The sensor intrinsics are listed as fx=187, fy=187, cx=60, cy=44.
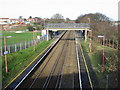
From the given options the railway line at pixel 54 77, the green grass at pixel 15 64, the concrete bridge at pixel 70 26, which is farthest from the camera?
the concrete bridge at pixel 70 26

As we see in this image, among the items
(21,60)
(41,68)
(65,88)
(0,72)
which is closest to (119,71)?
(65,88)

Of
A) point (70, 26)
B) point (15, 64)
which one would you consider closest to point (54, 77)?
point (15, 64)

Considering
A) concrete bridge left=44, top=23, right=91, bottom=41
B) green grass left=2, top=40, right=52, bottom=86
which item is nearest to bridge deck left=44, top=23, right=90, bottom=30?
concrete bridge left=44, top=23, right=91, bottom=41

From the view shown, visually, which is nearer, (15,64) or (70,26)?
(15,64)

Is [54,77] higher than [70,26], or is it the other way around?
[70,26]

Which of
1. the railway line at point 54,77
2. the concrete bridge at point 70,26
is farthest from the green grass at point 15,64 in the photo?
the concrete bridge at point 70,26

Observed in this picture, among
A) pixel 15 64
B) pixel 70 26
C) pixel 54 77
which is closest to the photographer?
pixel 54 77

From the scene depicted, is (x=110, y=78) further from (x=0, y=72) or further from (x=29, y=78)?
(x=0, y=72)

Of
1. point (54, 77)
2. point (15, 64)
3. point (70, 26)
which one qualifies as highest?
point (70, 26)

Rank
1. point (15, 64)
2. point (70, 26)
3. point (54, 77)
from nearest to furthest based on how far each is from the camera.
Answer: point (54, 77)
point (15, 64)
point (70, 26)

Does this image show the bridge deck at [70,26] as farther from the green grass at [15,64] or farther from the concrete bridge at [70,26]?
the green grass at [15,64]

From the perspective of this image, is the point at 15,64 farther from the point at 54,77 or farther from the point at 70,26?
the point at 70,26

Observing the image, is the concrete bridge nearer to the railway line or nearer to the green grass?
the green grass

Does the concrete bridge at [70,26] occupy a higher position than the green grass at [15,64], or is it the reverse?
the concrete bridge at [70,26]
